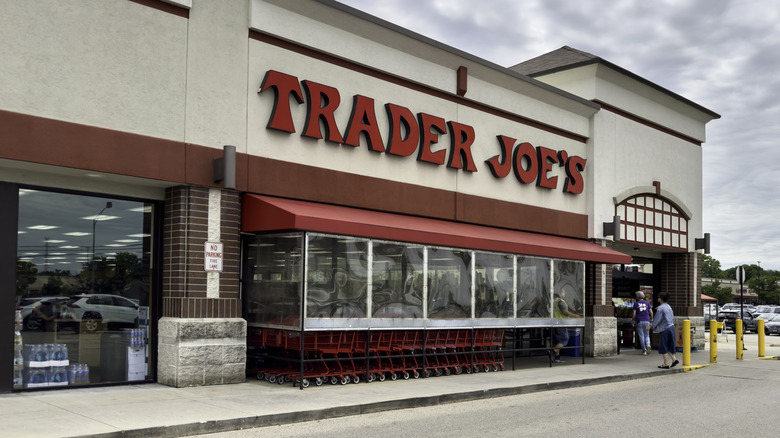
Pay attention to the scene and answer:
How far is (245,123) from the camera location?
1283 cm

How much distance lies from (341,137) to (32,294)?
6101 mm

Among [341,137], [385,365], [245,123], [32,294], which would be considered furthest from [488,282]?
[32,294]

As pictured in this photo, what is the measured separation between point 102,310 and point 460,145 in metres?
8.65

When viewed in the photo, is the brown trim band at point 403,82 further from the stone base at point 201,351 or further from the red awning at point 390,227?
the stone base at point 201,351

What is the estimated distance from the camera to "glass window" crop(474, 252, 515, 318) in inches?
618

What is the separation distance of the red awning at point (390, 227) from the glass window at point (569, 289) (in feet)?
1.07

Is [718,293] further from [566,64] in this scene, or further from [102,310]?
[102,310]

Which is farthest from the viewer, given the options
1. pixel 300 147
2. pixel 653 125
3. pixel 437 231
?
pixel 653 125

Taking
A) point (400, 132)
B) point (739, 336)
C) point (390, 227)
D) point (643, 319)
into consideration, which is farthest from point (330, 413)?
point (739, 336)

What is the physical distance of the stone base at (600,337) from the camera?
20.1 metres

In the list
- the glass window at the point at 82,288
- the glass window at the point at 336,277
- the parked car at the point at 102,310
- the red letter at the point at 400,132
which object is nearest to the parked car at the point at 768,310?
the red letter at the point at 400,132

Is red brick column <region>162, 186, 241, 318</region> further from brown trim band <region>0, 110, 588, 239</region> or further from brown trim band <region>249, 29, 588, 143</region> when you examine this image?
brown trim band <region>249, 29, 588, 143</region>

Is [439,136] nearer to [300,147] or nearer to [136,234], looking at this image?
[300,147]

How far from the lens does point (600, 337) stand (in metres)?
20.3
